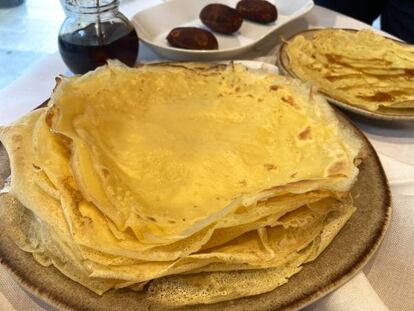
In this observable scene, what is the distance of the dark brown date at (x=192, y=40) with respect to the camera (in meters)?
1.12

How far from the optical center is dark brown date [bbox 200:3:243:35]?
1233mm

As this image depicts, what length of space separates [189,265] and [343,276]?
0.61 ft

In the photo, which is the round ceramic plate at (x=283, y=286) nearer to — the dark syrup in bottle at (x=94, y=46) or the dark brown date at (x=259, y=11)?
the dark syrup in bottle at (x=94, y=46)

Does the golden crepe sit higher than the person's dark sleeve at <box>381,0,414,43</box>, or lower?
higher

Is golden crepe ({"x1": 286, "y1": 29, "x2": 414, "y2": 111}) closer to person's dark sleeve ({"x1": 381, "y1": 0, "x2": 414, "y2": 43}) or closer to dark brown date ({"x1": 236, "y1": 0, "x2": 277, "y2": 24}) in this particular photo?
dark brown date ({"x1": 236, "y1": 0, "x2": 277, "y2": 24})

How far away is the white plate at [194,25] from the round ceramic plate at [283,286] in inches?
22.0

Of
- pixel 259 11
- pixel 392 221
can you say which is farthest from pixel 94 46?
A: pixel 392 221

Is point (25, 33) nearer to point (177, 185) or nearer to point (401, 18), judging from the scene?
point (401, 18)

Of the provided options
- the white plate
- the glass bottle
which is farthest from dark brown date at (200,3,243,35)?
the glass bottle

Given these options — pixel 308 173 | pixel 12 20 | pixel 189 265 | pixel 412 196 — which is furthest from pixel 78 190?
pixel 12 20

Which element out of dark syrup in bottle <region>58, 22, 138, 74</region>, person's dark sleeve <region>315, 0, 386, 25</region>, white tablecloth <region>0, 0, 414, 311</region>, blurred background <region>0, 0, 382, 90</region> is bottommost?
blurred background <region>0, 0, 382, 90</region>

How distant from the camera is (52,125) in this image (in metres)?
0.66

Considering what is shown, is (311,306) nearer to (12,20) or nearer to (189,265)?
(189,265)

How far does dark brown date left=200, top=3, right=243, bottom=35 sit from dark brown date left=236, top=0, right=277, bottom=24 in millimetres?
42
